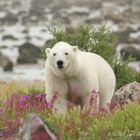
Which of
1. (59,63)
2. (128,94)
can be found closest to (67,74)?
(59,63)

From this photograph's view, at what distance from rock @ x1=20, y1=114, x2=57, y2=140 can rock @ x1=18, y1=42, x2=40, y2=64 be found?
29148 mm

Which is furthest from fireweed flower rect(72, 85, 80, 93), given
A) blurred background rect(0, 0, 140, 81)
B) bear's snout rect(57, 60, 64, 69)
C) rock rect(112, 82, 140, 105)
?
blurred background rect(0, 0, 140, 81)

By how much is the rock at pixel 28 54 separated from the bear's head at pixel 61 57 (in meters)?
27.1

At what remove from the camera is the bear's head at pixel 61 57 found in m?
10.1

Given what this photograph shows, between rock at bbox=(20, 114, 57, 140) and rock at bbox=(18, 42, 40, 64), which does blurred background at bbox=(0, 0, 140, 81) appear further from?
rock at bbox=(20, 114, 57, 140)

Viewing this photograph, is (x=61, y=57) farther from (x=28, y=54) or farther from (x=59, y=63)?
(x=28, y=54)

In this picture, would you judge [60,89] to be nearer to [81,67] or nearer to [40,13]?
[81,67]

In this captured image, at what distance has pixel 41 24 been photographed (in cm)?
6228

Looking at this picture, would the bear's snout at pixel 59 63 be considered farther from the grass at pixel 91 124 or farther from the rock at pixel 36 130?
the rock at pixel 36 130

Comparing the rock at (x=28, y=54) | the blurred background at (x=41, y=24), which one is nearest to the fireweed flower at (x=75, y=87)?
the blurred background at (x=41, y=24)

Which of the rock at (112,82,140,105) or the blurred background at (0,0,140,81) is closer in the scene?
the rock at (112,82,140,105)

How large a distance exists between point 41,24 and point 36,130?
54443 millimetres

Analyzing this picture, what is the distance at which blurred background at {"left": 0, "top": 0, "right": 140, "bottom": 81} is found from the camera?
3569 cm

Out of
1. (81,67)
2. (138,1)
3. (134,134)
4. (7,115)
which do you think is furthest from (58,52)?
(138,1)
